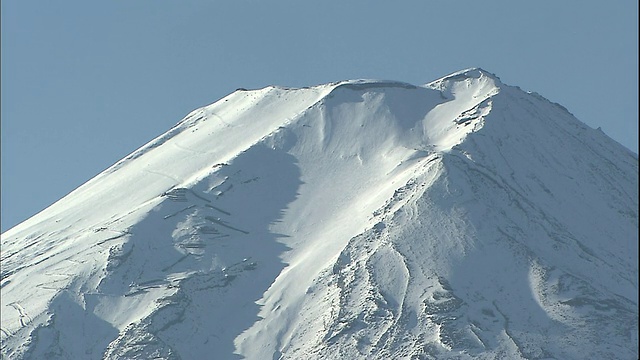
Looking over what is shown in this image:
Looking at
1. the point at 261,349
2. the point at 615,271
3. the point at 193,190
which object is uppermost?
the point at 193,190

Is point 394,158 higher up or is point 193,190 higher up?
point 193,190

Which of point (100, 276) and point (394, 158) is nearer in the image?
point (100, 276)

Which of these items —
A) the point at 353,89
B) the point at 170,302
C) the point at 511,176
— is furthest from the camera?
the point at 353,89

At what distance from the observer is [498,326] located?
12544 cm

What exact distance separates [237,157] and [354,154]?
12.9 meters

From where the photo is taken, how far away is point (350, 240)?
5458 inches

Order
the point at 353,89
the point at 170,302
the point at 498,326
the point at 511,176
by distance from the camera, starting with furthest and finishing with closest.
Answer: the point at 353,89, the point at 511,176, the point at 170,302, the point at 498,326

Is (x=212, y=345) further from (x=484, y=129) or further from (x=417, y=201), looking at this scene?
(x=484, y=129)

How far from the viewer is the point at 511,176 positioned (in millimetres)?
151250

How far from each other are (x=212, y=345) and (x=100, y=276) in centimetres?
1636

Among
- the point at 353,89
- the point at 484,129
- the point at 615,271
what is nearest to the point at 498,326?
the point at 615,271

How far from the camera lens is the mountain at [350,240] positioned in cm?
12744

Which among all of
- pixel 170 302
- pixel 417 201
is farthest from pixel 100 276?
pixel 417 201

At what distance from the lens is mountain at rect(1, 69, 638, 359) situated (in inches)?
5017
